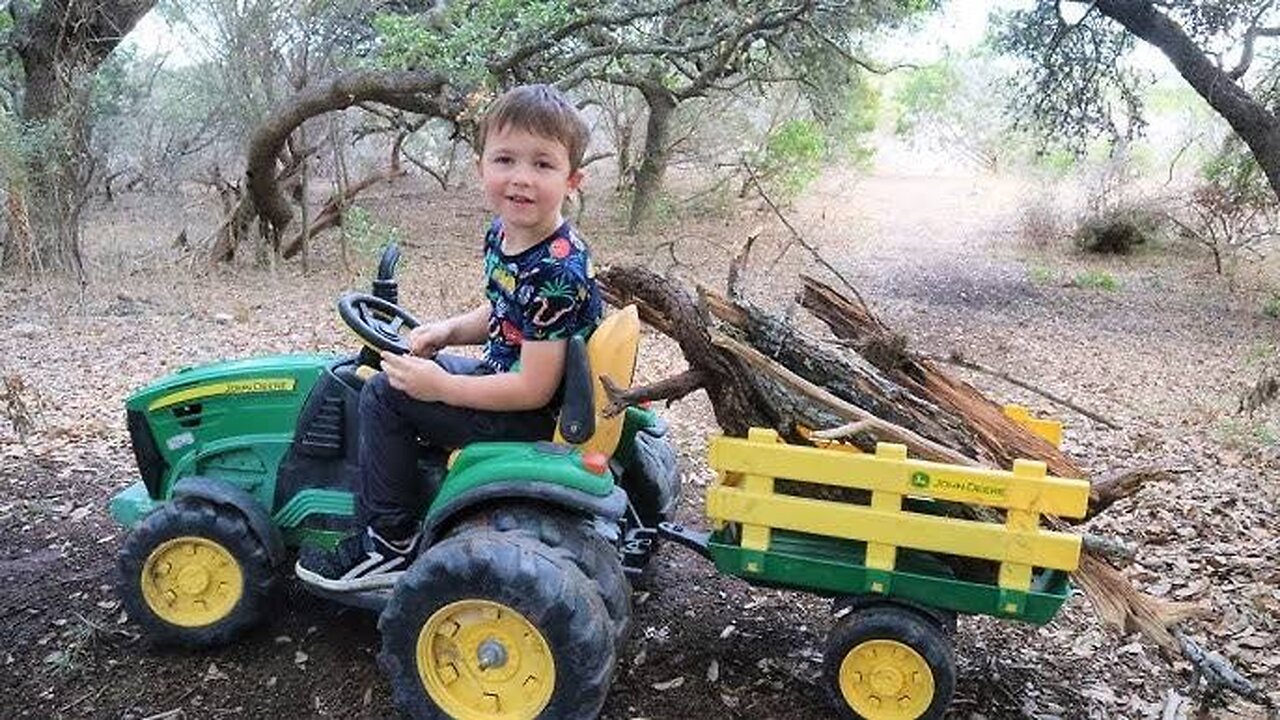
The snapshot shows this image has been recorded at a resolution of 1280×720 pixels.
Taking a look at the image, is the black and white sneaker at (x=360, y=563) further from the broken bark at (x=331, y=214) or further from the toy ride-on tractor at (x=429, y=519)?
the broken bark at (x=331, y=214)

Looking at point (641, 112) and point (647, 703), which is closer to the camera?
point (647, 703)

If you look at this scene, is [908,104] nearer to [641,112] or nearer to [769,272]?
[641,112]

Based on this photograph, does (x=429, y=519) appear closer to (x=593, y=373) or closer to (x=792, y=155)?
(x=593, y=373)

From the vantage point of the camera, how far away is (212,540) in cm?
342

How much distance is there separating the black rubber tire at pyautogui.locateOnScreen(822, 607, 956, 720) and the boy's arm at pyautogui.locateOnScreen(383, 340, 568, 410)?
111 cm

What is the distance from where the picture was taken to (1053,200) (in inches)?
747

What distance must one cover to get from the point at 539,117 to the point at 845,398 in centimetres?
134

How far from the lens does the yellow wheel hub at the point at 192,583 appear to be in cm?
346

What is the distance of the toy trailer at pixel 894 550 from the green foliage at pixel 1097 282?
11055 millimetres

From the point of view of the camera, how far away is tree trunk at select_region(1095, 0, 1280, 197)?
10.7 metres

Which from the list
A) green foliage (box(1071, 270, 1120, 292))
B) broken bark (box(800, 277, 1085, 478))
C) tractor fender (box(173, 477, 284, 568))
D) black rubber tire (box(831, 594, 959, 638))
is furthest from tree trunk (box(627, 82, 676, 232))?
black rubber tire (box(831, 594, 959, 638))

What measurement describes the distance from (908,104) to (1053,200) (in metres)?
12.9

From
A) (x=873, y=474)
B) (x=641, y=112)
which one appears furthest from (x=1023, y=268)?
(x=873, y=474)

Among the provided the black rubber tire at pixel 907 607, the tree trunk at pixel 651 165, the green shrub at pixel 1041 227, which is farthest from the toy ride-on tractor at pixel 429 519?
the green shrub at pixel 1041 227
